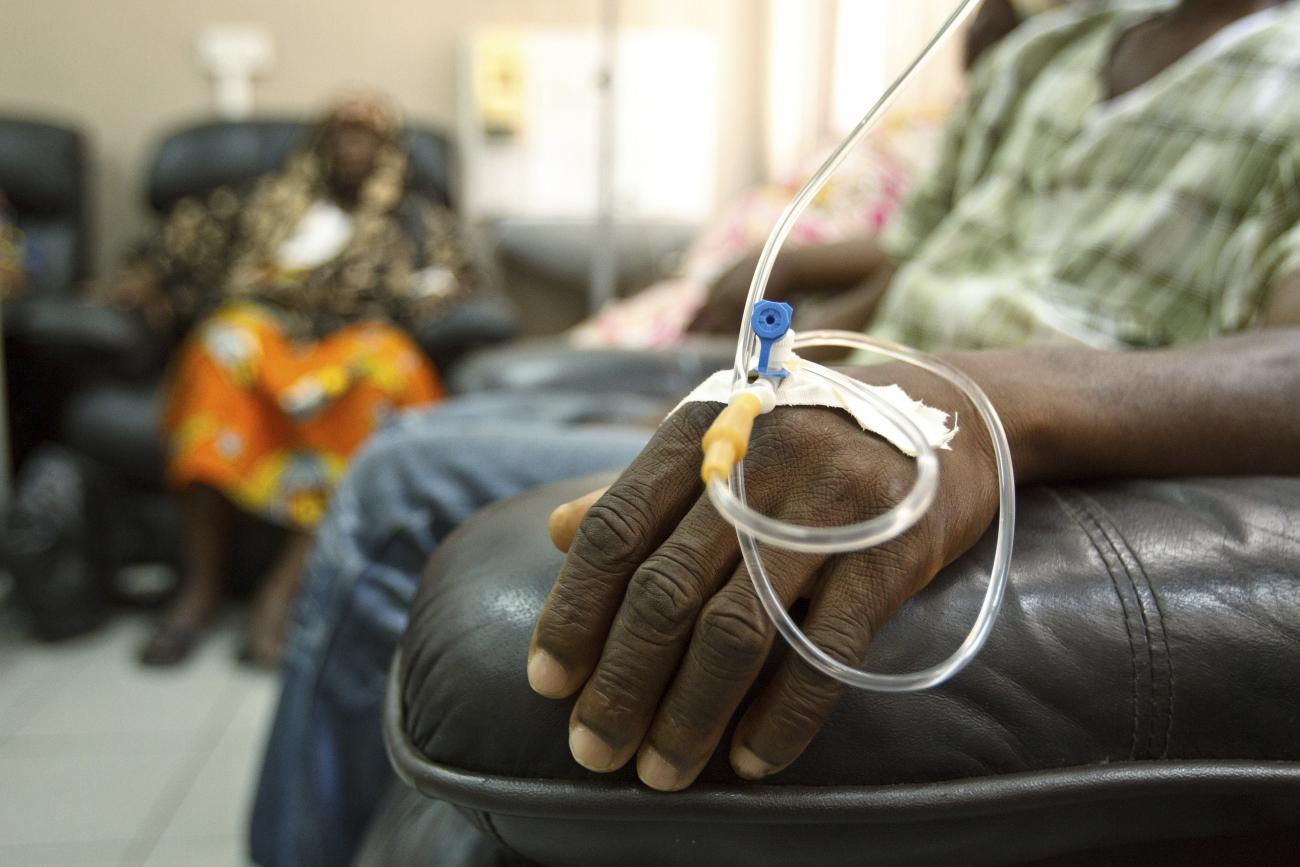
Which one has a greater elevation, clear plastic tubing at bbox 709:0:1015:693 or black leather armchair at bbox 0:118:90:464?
clear plastic tubing at bbox 709:0:1015:693

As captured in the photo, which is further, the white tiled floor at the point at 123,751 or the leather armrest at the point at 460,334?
the leather armrest at the point at 460,334

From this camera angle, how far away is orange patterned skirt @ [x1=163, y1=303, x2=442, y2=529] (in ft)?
6.02

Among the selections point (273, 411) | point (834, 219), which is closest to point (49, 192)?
point (273, 411)

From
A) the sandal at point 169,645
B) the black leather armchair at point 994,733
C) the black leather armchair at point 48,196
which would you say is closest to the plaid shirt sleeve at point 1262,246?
the black leather armchair at point 994,733

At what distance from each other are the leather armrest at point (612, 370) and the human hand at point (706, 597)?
0.77m

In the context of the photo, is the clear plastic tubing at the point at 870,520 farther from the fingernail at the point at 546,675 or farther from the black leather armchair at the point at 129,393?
the black leather armchair at the point at 129,393

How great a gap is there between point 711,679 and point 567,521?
0.12 meters

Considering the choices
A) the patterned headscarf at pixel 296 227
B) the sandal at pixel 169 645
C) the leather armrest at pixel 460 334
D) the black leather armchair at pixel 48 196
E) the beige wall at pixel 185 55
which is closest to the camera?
the sandal at pixel 169 645

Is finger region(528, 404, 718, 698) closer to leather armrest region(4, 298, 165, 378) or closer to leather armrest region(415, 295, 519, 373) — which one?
leather armrest region(415, 295, 519, 373)

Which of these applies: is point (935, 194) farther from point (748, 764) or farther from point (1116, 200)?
point (748, 764)

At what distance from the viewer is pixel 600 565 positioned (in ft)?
1.12

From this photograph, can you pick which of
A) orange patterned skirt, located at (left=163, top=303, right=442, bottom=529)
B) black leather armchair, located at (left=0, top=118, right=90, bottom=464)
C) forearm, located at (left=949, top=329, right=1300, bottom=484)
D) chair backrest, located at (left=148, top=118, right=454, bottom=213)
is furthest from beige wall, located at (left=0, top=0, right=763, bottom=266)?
forearm, located at (left=949, top=329, right=1300, bottom=484)

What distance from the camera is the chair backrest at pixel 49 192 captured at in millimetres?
2570

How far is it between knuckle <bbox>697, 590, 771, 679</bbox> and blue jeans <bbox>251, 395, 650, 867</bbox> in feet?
1.20
